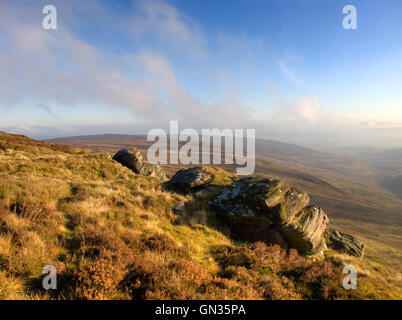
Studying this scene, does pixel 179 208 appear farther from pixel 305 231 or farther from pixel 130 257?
pixel 305 231

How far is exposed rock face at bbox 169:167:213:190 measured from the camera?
49.6ft

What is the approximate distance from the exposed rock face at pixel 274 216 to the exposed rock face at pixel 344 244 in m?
4.28

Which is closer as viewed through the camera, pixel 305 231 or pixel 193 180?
pixel 305 231

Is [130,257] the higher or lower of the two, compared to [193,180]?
lower

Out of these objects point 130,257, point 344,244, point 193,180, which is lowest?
point 344,244

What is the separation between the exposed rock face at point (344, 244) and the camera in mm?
14781

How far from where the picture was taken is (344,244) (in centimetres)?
1508

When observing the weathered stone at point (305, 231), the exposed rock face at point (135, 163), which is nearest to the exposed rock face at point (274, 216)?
the weathered stone at point (305, 231)

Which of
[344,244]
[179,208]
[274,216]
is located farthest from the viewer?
[344,244]

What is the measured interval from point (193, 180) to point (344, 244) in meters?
13.1

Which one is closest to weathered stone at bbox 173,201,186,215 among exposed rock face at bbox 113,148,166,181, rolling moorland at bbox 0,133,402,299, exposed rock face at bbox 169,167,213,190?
rolling moorland at bbox 0,133,402,299

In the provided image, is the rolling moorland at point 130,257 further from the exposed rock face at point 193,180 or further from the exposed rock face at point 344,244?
the exposed rock face at point 344,244

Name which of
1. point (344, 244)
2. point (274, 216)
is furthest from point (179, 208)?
point (344, 244)
